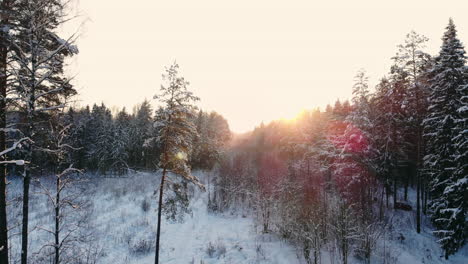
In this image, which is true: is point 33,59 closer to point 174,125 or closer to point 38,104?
point 38,104

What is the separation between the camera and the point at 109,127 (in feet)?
179

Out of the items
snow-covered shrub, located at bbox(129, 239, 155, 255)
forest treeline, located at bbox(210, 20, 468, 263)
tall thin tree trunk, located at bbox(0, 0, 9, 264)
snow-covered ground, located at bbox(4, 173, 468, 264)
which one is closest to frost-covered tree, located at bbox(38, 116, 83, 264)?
tall thin tree trunk, located at bbox(0, 0, 9, 264)

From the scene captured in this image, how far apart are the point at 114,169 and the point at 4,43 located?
1983 inches

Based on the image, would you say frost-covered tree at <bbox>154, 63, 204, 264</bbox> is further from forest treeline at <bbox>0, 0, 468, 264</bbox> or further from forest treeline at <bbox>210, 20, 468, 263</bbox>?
forest treeline at <bbox>210, 20, 468, 263</bbox>

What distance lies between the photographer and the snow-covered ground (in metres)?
16.9

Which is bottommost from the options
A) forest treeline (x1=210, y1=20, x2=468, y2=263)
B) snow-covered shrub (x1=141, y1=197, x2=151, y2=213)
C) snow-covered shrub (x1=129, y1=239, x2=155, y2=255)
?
snow-covered shrub (x1=129, y1=239, x2=155, y2=255)

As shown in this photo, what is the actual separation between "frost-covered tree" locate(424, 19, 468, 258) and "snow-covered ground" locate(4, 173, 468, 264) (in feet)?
7.91

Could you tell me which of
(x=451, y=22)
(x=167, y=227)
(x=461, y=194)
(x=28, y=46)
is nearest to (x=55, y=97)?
(x=28, y=46)

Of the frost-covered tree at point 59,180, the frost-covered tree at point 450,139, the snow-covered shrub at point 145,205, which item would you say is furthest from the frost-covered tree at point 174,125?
the frost-covered tree at point 450,139

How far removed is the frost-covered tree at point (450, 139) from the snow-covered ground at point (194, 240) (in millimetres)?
2411

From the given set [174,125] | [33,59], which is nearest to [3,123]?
[33,59]

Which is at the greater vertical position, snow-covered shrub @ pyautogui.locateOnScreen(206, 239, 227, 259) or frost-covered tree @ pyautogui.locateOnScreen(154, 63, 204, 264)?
frost-covered tree @ pyautogui.locateOnScreen(154, 63, 204, 264)

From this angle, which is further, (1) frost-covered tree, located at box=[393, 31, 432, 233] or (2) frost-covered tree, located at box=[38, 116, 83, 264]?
(1) frost-covered tree, located at box=[393, 31, 432, 233]

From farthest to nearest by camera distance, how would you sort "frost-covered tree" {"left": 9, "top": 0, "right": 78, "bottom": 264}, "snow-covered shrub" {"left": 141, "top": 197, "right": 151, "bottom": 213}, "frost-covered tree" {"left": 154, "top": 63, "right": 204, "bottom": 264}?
"snow-covered shrub" {"left": 141, "top": 197, "right": 151, "bottom": 213}
"frost-covered tree" {"left": 154, "top": 63, "right": 204, "bottom": 264}
"frost-covered tree" {"left": 9, "top": 0, "right": 78, "bottom": 264}
